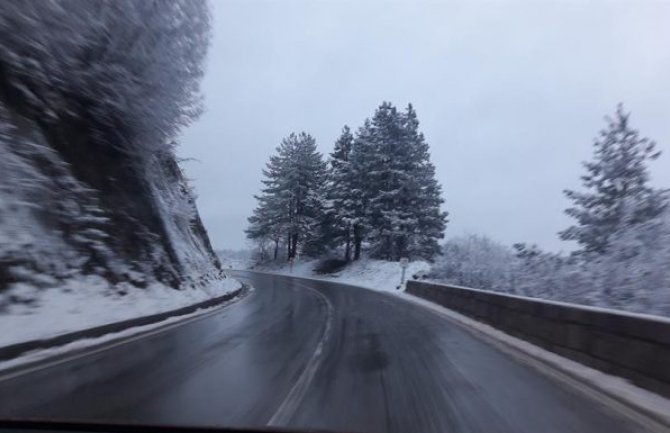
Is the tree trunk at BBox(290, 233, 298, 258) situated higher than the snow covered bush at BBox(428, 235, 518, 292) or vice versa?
the tree trunk at BBox(290, 233, 298, 258)

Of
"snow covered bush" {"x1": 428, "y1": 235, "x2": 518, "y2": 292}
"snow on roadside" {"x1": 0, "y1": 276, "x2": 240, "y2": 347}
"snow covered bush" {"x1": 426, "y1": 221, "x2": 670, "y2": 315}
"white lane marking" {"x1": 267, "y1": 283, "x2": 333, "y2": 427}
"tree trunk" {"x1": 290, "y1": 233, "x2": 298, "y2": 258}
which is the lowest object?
"white lane marking" {"x1": 267, "y1": 283, "x2": 333, "y2": 427}

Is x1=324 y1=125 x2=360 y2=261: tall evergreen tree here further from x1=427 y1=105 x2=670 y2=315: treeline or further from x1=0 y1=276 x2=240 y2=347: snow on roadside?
x1=0 y1=276 x2=240 y2=347: snow on roadside

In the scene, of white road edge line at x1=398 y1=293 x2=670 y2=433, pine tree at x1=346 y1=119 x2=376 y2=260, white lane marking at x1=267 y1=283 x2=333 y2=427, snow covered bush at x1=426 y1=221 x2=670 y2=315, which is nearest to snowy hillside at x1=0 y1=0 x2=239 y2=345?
white lane marking at x1=267 y1=283 x2=333 y2=427

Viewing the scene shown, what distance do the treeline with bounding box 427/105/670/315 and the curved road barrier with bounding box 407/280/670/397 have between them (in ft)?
8.21

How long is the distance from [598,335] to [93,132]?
1604 centimetres

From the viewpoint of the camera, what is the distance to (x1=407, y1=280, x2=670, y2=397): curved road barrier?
8.20m

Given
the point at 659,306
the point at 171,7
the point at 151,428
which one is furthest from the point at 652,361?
the point at 171,7

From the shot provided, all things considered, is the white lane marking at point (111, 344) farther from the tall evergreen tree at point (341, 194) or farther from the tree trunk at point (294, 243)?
the tree trunk at point (294, 243)

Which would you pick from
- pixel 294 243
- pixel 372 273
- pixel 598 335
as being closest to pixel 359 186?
pixel 372 273

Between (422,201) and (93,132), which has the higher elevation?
(422,201)

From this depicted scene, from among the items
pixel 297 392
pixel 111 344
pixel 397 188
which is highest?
pixel 397 188

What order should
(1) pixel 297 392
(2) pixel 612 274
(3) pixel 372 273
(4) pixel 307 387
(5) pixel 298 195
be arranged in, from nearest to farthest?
(1) pixel 297 392 → (4) pixel 307 387 → (2) pixel 612 274 → (3) pixel 372 273 → (5) pixel 298 195

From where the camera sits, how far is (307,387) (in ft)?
27.0

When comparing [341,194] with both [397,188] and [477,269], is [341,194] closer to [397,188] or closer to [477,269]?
[397,188]
